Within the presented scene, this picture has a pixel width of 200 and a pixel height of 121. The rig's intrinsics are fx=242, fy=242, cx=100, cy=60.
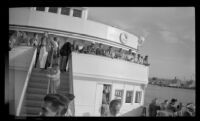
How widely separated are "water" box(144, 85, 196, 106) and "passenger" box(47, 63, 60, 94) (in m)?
0.93

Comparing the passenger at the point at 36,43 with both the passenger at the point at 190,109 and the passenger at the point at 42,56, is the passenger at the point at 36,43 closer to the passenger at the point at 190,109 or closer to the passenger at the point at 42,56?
the passenger at the point at 42,56

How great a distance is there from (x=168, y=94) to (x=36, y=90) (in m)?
1.37

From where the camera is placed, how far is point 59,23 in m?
2.59

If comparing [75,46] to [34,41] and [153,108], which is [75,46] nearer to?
[34,41]

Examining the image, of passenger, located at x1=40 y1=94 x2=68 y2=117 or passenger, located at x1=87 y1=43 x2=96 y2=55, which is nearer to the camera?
passenger, located at x1=40 y1=94 x2=68 y2=117

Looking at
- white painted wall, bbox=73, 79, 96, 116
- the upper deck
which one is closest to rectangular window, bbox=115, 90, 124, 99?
the upper deck

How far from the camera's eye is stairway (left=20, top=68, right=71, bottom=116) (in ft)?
8.09

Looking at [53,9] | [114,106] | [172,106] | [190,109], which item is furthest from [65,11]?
[190,109]

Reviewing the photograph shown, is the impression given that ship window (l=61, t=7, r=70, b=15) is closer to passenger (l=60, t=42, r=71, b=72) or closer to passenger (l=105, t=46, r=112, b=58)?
passenger (l=60, t=42, r=71, b=72)

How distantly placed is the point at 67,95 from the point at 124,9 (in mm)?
1071

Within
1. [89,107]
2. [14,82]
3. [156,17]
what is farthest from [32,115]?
[156,17]

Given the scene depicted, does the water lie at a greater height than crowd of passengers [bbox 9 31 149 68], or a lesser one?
lesser

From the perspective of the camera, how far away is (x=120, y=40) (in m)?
2.58
